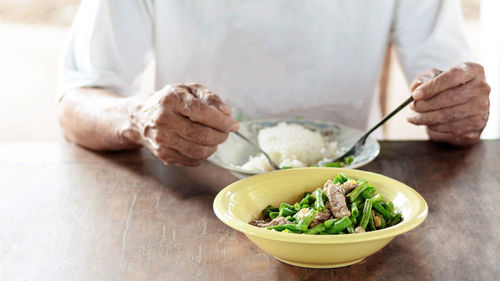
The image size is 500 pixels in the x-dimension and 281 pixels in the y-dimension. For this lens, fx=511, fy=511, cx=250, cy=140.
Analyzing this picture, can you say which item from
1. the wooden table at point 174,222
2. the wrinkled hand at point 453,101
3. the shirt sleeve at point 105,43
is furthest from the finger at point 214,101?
the shirt sleeve at point 105,43

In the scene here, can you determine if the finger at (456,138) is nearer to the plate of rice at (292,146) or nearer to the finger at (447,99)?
the finger at (447,99)

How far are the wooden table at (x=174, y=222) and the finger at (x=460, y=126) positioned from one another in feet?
0.29

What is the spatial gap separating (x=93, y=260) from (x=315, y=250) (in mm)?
498

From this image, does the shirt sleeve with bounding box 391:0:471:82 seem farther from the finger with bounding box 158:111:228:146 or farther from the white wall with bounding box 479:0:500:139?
the finger with bounding box 158:111:228:146

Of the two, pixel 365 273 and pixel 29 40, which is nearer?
pixel 365 273

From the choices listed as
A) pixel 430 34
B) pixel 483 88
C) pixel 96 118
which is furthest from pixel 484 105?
pixel 96 118

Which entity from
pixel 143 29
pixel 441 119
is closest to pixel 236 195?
pixel 441 119

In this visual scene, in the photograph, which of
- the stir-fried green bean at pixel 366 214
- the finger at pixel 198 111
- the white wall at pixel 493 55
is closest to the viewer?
the stir-fried green bean at pixel 366 214

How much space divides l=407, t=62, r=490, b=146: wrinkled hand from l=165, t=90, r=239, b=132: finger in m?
0.62

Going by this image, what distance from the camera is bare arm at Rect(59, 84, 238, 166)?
1.50m

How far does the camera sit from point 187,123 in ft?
4.98

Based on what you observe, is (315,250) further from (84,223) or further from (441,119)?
(441,119)

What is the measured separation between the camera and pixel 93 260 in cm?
113

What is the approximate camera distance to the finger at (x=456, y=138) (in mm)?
1825
